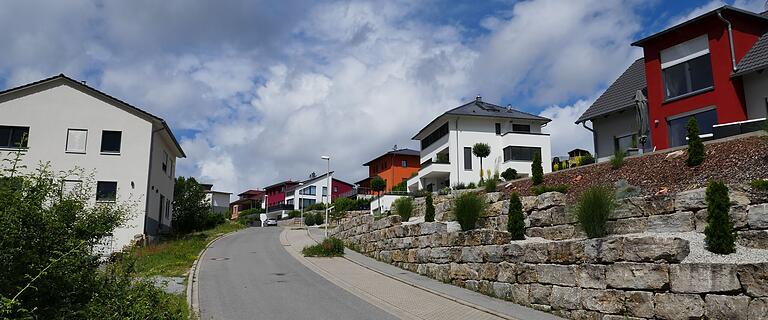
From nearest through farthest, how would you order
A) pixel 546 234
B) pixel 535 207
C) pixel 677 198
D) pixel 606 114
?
pixel 677 198
pixel 546 234
pixel 535 207
pixel 606 114

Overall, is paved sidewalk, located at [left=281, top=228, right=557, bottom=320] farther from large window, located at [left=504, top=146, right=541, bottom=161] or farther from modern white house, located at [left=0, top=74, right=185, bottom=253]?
large window, located at [left=504, top=146, right=541, bottom=161]

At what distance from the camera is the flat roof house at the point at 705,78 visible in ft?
67.9

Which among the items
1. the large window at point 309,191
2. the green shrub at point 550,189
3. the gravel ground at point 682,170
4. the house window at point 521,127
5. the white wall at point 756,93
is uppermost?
the house window at point 521,127

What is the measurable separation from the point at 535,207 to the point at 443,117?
92.2 ft

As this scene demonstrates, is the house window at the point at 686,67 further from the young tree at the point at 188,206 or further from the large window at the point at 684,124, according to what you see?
the young tree at the point at 188,206

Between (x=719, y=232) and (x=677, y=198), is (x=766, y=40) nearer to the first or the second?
(x=677, y=198)

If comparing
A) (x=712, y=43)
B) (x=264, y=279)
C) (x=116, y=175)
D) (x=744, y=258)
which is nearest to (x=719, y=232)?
(x=744, y=258)

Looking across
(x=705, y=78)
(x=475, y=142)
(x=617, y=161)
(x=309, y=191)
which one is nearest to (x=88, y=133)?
(x=617, y=161)

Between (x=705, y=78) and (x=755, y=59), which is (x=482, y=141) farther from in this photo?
(x=755, y=59)

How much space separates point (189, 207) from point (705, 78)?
35874 millimetres

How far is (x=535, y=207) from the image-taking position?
14914 mm

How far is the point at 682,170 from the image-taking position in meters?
14.8

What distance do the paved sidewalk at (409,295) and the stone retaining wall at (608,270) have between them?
0.56 m

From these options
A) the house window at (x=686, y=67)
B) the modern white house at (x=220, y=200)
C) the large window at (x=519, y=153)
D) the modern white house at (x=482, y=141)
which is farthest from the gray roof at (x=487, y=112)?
the modern white house at (x=220, y=200)
